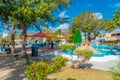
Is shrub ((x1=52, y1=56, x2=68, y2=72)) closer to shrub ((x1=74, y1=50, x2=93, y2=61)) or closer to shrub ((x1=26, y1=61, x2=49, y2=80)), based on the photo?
shrub ((x1=26, y1=61, x2=49, y2=80))

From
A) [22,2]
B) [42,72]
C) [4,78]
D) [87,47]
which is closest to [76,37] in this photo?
[87,47]

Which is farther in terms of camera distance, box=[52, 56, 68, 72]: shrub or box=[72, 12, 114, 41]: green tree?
box=[72, 12, 114, 41]: green tree

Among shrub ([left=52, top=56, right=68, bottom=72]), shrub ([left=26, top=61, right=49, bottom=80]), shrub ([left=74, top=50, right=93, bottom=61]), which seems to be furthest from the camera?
shrub ([left=74, top=50, right=93, bottom=61])

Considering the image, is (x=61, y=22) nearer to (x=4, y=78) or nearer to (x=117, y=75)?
(x=4, y=78)

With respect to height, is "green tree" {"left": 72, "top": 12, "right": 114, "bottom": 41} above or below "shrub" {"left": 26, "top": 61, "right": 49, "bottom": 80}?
above

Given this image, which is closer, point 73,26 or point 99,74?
point 99,74

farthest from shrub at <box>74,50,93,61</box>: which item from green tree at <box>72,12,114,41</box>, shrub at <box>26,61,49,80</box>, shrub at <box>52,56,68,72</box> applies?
green tree at <box>72,12,114,41</box>

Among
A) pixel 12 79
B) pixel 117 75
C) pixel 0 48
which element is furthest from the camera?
pixel 0 48

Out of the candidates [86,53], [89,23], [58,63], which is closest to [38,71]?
[58,63]

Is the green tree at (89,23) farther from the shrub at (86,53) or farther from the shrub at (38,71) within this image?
the shrub at (38,71)

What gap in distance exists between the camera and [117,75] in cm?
827

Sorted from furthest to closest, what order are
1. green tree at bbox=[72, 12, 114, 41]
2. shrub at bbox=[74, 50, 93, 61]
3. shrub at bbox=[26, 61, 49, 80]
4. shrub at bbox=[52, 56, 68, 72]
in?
green tree at bbox=[72, 12, 114, 41] → shrub at bbox=[74, 50, 93, 61] → shrub at bbox=[52, 56, 68, 72] → shrub at bbox=[26, 61, 49, 80]

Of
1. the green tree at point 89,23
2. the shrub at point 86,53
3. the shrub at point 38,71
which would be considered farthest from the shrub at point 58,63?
the green tree at point 89,23

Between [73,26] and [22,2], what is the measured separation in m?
48.7
